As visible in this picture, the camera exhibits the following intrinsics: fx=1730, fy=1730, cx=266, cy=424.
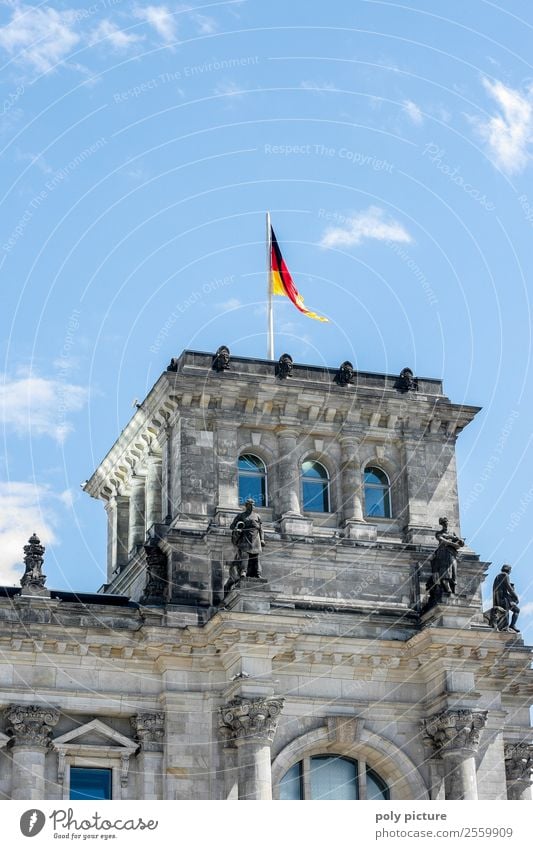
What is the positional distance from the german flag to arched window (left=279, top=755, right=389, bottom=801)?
558 inches

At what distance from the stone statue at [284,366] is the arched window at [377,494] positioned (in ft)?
12.5

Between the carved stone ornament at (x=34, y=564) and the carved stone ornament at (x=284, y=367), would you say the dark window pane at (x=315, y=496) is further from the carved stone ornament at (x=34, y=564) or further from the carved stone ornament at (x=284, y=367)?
the carved stone ornament at (x=34, y=564)

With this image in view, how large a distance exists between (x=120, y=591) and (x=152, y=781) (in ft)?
30.1

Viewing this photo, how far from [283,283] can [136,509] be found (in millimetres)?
8432

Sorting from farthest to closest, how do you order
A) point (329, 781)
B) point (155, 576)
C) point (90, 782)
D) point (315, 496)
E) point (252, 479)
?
point (315, 496) < point (252, 479) < point (155, 576) < point (329, 781) < point (90, 782)

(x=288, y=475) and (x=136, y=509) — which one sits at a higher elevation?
(x=136, y=509)

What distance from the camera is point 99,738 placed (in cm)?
4522

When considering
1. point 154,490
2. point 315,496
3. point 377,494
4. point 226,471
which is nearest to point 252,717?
point 226,471

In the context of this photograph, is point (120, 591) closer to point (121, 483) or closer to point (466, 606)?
point (121, 483)

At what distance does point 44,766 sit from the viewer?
44.3m

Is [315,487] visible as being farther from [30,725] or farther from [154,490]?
[30,725]

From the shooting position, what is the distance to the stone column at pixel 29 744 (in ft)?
143
